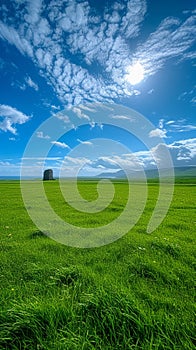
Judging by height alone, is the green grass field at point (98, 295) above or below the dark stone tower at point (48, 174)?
below

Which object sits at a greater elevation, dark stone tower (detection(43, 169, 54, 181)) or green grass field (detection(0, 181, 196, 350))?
dark stone tower (detection(43, 169, 54, 181))

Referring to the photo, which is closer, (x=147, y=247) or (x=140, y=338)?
(x=140, y=338)

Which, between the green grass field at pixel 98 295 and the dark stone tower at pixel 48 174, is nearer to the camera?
the green grass field at pixel 98 295

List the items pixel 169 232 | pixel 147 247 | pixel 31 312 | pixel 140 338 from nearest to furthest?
pixel 140 338 → pixel 31 312 → pixel 147 247 → pixel 169 232

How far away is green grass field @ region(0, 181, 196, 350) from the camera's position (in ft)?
11.1

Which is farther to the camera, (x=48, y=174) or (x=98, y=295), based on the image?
(x=48, y=174)

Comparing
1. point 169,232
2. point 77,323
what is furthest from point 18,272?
point 169,232

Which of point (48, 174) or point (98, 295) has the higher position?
point (48, 174)

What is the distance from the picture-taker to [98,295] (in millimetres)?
4094

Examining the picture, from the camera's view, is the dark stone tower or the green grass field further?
the dark stone tower

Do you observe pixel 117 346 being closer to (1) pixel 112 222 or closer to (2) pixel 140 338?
(2) pixel 140 338

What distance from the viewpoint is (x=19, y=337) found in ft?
11.2

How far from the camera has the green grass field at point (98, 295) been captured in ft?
11.1

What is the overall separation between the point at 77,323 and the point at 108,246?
4.48 metres
